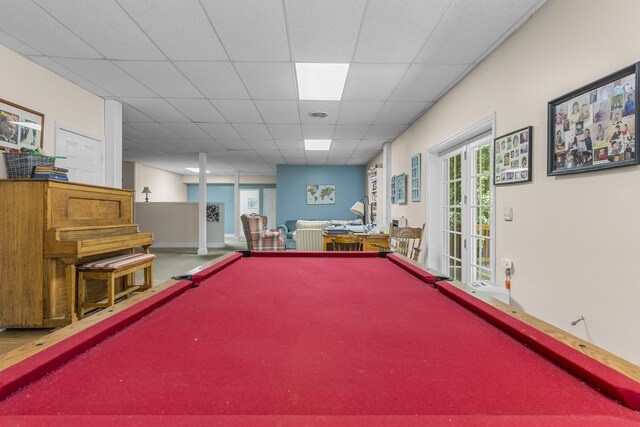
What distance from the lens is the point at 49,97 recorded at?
10.9 feet

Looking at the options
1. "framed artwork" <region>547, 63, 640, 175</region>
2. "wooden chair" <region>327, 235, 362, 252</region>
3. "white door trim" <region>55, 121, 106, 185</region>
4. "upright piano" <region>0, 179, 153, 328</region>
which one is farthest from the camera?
"wooden chair" <region>327, 235, 362, 252</region>

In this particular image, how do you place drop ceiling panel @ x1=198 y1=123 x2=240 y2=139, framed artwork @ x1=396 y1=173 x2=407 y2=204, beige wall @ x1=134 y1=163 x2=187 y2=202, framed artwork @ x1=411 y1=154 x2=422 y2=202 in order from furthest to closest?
beige wall @ x1=134 y1=163 x2=187 y2=202 < framed artwork @ x1=396 y1=173 x2=407 y2=204 < drop ceiling panel @ x1=198 y1=123 x2=240 y2=139 < framed artwork @ x1=411 y1=154 x2=422 y2=202

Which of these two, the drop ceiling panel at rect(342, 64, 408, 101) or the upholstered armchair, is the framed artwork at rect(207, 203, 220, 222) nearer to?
the upholstered armchair

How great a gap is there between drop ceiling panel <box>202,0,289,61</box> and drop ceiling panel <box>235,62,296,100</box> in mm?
150

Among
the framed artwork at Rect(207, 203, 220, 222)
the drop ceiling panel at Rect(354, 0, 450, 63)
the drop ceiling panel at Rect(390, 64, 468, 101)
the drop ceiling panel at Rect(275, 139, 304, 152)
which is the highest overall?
the drop ceiling panel at Rect(275, 139, 304, 152)

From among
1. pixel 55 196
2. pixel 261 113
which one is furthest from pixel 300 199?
pixel 55 196

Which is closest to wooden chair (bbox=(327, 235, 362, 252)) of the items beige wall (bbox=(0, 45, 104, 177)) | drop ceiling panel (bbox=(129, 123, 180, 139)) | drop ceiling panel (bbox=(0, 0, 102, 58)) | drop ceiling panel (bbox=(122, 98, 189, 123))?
drop ceiling panel (bbox=(122, 98, 189, 123))

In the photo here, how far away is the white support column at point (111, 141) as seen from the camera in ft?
13.6

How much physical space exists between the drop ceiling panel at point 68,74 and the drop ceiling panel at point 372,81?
2851 mm

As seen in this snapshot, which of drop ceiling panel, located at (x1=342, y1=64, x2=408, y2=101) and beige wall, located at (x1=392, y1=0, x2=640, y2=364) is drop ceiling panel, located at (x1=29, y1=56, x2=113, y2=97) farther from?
beige wall, located at (x1=392, y1=0, x2=640, y2=364)

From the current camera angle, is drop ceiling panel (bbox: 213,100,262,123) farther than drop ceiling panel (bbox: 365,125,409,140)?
No

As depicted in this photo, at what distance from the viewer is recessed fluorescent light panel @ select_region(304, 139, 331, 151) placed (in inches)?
251

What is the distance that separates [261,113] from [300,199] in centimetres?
524

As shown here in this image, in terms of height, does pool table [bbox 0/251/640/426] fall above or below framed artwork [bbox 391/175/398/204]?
below
